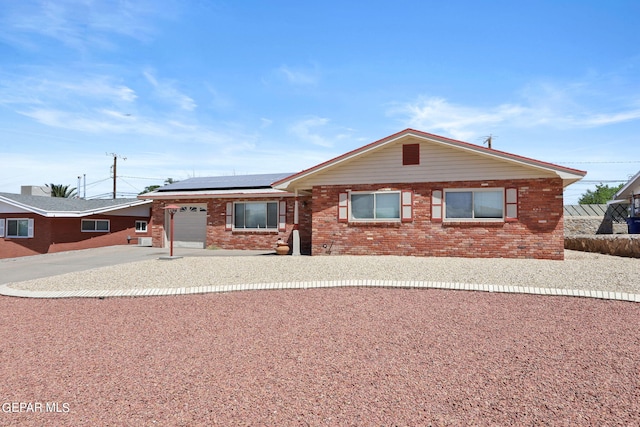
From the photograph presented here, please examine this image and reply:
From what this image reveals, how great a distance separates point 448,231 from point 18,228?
23.5 meters

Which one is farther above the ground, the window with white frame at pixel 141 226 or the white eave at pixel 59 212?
the white eave at pixel 59 212

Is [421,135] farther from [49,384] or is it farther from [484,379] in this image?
[49,384]

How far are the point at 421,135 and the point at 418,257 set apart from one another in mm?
4394

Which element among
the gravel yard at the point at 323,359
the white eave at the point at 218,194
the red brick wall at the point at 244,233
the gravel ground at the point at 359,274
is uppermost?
the white eave at the point at 218,194

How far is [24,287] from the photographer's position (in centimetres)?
1006

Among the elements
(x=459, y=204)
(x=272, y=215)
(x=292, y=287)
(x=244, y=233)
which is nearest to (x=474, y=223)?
(x=459, y=204)

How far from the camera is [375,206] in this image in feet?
53.1

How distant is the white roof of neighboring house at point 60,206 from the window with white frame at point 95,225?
78 centimetres

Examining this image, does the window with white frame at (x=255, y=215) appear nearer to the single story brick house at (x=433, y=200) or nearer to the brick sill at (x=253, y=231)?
the brick sill at (x=253, y=231)

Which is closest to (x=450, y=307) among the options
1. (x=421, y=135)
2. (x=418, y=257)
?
(x=418, y=257)

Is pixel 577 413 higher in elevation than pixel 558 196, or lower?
lower

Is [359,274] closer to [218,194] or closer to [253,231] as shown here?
[253,231]

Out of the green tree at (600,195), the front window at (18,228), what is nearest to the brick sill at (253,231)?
the front window at (18,228)

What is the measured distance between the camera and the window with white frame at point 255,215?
20594mm
